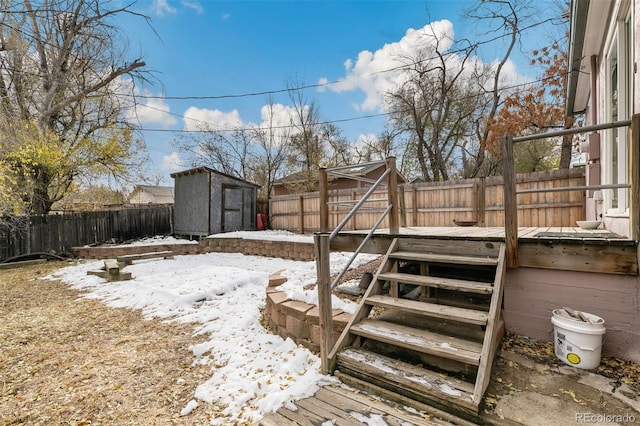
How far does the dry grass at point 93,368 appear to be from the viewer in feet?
6.39

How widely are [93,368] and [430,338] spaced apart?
290cm

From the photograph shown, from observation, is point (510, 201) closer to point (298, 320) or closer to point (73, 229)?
point (298, 320)

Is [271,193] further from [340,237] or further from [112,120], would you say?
[340,237]

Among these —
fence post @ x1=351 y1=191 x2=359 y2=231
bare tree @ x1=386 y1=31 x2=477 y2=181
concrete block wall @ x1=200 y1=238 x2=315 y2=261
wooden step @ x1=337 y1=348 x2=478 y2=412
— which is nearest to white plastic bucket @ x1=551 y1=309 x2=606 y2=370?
wooden step @ x1=337 y1=348 x2=478 y2=412

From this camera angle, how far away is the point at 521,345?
7.40 ft

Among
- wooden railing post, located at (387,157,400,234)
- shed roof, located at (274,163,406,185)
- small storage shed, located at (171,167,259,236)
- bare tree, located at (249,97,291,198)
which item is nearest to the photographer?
wooden railing post, located at (387,157,400,234)

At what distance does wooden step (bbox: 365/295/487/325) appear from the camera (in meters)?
1.95

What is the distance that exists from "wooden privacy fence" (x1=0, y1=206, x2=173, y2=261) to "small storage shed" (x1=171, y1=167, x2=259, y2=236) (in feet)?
3.41

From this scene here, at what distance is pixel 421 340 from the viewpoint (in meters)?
1.98

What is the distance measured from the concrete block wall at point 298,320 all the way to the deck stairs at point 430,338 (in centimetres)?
28

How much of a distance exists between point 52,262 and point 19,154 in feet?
9.57

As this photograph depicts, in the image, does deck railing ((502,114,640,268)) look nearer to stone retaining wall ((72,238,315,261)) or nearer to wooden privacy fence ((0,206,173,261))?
stone retaining wall ((72,238,315,261))

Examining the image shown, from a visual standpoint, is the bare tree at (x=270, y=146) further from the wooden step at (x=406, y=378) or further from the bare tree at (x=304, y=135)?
the wooden step at (x=406, y=378)

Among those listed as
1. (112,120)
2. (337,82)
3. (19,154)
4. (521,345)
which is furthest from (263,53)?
(521,345)
